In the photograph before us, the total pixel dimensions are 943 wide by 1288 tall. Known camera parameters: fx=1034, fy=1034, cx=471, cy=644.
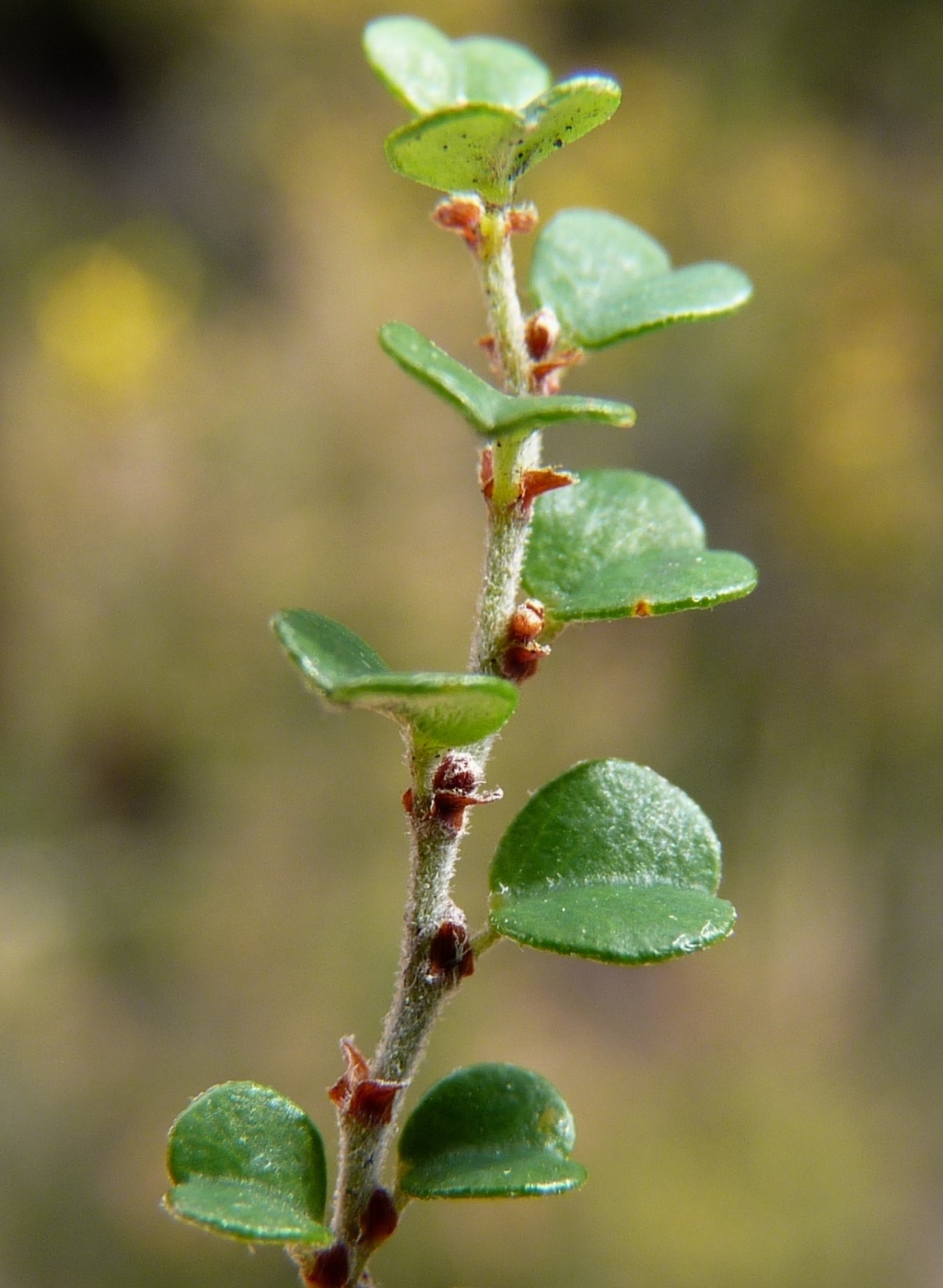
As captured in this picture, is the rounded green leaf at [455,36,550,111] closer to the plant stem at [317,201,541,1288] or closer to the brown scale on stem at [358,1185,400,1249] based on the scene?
the plant stem at [317,201,541,1288]

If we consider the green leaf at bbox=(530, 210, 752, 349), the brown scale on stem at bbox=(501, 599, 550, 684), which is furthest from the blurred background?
the brown scale on stem at bbox=(501, 599, 550, 684)

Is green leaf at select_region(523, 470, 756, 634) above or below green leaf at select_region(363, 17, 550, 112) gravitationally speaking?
below

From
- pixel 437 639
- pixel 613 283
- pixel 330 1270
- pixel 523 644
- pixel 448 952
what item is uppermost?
pixel 613 283

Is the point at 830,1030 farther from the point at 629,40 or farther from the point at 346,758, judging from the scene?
the point at 629,40

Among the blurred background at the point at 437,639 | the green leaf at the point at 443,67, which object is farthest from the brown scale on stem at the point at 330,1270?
the blurred background at the point at 437,639

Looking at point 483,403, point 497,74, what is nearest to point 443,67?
point 497,74

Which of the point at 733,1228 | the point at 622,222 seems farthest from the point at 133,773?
the point at 622,222

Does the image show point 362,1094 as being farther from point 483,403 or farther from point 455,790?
point 483,403
